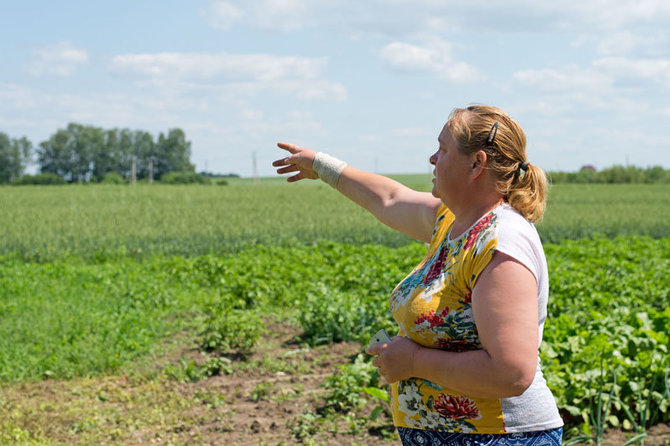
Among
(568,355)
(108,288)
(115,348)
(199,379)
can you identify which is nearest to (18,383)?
(115,348)

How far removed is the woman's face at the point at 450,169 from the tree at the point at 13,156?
98.7 meters

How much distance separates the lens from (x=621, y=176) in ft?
173

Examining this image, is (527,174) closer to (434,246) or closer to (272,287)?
(434,246)

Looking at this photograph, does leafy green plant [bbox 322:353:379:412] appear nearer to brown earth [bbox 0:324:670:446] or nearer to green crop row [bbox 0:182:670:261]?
brown earth [bbox 0:324:670:446]

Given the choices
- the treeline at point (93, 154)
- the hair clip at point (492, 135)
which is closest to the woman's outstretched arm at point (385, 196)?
the hair clip at point (492, 135)

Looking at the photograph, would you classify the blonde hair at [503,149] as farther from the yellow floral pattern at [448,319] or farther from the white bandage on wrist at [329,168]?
the white bandage on wrist at [329,168]

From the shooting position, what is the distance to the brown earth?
14.7 feet

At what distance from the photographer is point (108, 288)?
9172 mm

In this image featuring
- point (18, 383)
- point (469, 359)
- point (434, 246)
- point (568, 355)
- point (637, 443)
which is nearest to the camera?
point (469, 359)

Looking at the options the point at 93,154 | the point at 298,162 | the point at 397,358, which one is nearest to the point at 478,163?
the point at 397,358

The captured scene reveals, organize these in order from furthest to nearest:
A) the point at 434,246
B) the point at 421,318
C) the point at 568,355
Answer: the point at 568,355
the point at 434,246
the point at 421,318

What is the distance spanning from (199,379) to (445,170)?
447 cm

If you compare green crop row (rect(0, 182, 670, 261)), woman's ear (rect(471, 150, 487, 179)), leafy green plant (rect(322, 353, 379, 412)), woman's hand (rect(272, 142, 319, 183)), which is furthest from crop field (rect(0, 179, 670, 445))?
woman's ear (rect(471, 150, 487, 179))

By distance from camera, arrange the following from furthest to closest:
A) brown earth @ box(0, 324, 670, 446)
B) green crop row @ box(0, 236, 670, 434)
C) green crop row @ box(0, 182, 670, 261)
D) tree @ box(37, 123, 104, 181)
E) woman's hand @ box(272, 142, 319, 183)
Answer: tree @ box(37, 123, 104, 181), green crop row @ box(0, 182, 670, 261), brown earth @ box(0, 324, 670, 446), green crop row @ box(0, 236, 670, 434), woman's hand @ box(272, 142, 319, 183)
